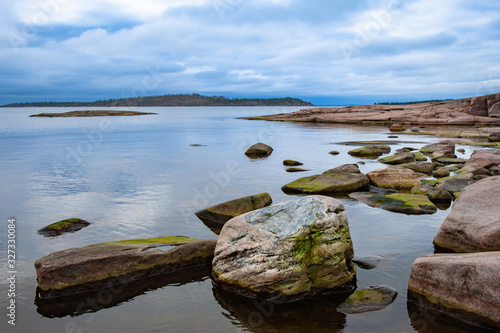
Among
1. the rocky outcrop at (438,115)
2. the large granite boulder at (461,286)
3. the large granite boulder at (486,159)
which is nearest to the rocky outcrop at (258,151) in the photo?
the large granite boulder at (486,159)

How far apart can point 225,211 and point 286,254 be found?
522 centimetres

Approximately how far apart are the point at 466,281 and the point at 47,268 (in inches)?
305

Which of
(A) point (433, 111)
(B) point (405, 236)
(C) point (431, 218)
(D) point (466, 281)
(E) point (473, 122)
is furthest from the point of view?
(A) point (433, 111)

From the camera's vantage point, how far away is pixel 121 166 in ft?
84.7

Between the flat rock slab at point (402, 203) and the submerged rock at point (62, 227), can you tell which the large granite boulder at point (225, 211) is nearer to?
the submerged rock at point (62, 227)

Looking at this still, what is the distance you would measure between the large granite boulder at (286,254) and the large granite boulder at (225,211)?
3.94 m

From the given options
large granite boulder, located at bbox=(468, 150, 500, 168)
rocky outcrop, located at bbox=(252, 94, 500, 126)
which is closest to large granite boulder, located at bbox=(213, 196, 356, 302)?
large granite boulder, located at bbox=(468, 150, 500, 168)

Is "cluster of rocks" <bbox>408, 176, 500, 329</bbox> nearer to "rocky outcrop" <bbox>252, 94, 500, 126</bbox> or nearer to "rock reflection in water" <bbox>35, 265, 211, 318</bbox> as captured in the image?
"rock reflection in water" <bbox>35, 265, 211, 318</bbox>

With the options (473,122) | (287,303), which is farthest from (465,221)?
(473,122)

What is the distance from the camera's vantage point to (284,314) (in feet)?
24.6

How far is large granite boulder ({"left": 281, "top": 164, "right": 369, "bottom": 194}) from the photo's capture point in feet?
55.1

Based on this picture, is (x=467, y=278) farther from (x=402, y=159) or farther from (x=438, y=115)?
(x=438, y=115)

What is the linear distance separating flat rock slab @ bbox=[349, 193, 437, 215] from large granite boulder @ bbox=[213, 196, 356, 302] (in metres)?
5.69

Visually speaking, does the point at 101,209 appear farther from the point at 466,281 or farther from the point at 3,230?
the point at 466,281
